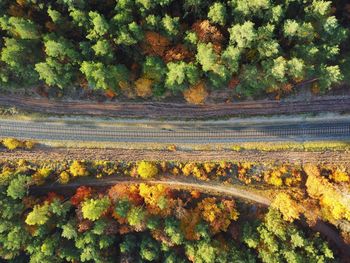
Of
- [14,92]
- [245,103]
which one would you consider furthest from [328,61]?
[14,92]

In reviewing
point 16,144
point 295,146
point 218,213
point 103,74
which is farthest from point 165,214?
point 16,144

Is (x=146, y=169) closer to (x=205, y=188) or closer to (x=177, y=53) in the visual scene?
(x=205, y=188)

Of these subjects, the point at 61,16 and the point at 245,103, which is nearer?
A: the point at 61,16

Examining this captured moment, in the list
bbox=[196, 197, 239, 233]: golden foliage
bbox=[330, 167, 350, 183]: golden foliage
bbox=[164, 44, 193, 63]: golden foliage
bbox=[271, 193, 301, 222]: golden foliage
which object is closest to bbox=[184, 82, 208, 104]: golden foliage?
bbox=[164, 44, 193, 63]: golden foliage

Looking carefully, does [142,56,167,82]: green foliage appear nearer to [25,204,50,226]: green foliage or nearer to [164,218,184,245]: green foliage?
[164,218,184,245]: green foliage

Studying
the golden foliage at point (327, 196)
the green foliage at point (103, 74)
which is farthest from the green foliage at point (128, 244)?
the golden foliage at point (327, 196)

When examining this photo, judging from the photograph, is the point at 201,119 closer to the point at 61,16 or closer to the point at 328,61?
the point at 328,61
